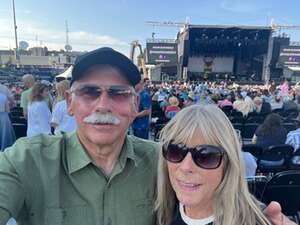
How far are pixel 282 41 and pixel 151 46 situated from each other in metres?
13.0

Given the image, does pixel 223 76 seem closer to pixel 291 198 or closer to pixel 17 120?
pixel 17 120

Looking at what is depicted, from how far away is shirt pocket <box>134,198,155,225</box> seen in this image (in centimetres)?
145

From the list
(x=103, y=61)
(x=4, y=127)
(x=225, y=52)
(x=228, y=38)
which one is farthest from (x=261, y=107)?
(x=225, y=52)

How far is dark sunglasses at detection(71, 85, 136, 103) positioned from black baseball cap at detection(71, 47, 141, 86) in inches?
2.4

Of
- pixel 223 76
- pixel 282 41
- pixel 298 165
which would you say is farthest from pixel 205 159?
pixel 223 76

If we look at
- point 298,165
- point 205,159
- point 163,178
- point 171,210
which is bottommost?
point 298,165

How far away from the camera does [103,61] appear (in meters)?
1.48

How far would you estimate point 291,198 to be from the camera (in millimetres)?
3568

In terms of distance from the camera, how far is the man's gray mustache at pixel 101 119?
1.45m

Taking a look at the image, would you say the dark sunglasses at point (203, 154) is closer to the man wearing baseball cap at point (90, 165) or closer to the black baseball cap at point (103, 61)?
the man wearing baseball cap at point (90, 165)

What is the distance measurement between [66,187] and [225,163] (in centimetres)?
68

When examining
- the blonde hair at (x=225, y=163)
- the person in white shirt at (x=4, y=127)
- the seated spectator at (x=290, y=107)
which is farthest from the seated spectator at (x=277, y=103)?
the blonde hair at (x=225, y=163)

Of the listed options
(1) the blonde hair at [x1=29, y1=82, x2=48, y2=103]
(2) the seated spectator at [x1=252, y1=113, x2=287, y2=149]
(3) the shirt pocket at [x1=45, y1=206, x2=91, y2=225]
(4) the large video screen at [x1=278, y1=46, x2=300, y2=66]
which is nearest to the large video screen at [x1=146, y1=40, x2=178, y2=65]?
(4) the large video screen at [x1=278, y1=46, x2=300, y2=66]

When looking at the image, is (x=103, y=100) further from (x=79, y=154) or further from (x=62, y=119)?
(x=62, y=119)
